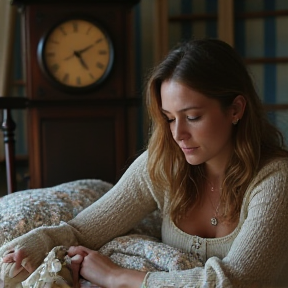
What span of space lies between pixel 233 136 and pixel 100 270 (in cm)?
42

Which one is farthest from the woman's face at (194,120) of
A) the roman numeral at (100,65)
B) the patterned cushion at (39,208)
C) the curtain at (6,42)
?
the curtain at (6,42)

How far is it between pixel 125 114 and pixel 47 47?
40cm

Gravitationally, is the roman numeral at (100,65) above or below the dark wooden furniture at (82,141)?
above

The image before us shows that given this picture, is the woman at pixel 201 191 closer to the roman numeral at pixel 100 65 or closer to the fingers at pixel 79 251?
the fingers at pixel 79 251

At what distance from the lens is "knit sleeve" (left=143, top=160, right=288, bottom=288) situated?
1020mm

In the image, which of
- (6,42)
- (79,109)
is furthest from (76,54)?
(6,42)

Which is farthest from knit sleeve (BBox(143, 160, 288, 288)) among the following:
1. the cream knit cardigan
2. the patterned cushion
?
the patterned cushion

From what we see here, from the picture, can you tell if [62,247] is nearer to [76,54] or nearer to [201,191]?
[201,191]

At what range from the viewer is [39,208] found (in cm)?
138

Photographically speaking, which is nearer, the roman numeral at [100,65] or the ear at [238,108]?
the ear at [238,108]

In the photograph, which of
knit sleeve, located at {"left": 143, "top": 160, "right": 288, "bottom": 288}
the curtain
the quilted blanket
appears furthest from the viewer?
the curtain

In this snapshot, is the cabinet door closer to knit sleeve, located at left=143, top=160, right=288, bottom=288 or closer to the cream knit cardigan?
the cream knit cardigan

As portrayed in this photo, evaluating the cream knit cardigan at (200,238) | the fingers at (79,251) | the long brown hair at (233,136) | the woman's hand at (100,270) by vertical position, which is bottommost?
the woman's hand at (100,270)

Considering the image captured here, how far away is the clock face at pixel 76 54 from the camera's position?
2092 millimetres
